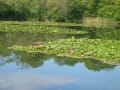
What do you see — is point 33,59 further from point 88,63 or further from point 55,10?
point 55,10

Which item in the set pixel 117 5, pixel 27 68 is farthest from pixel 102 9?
pixel 27 68

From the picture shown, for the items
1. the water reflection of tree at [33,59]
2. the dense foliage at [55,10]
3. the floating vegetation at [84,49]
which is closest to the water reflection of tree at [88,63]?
the floating vegetation at [84,49]

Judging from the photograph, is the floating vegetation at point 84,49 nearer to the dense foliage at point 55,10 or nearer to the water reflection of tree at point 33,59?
the water reflection of tree at point 33,59

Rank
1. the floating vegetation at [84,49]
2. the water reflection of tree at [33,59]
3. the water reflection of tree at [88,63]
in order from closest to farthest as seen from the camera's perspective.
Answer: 1. the water reflection of tree at [88,63]
2. the water reflection of tree at [33,59]
3. the floating vegetation at [84,49]

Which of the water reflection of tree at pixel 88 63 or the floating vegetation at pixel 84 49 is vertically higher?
the water reflection of tree at pixel 88 63

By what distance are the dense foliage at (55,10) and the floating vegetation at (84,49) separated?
35.5m

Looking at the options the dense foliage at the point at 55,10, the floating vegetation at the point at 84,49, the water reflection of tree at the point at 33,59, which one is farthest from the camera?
the dense foliage at the point at 55,10

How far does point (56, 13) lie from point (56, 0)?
11.6 feet

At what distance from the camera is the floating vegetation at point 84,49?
1590cm

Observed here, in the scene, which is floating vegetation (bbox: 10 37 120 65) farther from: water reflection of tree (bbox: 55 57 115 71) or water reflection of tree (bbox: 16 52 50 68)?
water reflection of tree (bbox: 16 52 50 68)

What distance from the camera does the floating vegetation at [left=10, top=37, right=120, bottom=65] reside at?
1590 centimetres

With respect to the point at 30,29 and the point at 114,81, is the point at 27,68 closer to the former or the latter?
the point at 114,81

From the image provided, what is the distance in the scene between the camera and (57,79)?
40.1ft

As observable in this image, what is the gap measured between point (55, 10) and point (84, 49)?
39.8m
